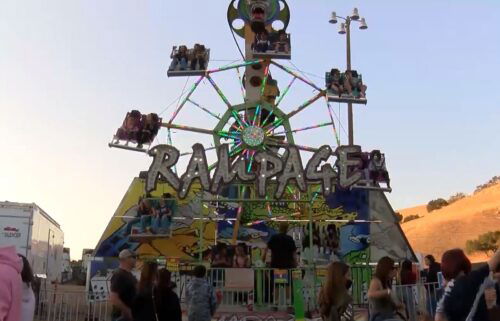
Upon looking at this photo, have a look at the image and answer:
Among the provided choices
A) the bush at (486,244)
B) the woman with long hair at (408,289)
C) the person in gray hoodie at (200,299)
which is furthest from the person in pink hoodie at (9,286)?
the bush at (486,244)

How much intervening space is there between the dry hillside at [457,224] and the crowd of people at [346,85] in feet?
102

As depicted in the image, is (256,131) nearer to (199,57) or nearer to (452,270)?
(199,57)

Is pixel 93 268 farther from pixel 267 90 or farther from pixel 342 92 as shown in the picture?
pixel 342 92

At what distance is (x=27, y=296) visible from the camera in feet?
15.2

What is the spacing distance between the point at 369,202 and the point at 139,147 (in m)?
9.68

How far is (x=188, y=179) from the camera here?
17188mm

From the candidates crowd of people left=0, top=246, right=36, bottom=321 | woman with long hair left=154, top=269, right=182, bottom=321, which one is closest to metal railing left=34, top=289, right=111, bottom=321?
woman with long hair left=154, top=269, right=182, bottom=321

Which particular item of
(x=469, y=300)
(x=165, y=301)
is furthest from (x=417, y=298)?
(x=469, y=300)

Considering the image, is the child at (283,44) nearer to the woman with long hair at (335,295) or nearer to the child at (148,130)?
the child at (148,130)

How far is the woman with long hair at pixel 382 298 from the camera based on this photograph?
20.4 ft

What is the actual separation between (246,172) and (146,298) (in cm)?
1120

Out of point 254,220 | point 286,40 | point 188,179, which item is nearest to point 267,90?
point 286,40

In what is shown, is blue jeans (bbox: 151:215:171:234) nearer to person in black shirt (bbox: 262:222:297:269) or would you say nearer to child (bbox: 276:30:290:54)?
child (bbox: 276:30:290:54)

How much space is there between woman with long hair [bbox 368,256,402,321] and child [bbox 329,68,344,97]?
636 inches
